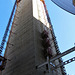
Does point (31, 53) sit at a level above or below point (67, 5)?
below

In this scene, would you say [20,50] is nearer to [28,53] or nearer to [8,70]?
[28,53]

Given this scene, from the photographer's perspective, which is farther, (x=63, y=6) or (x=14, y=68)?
(x=63, y=6)

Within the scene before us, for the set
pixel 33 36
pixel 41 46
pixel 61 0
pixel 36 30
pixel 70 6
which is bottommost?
pixel 41 46

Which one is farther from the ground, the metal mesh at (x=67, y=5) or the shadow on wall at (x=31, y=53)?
the metal mesh at (x=67, y=5)

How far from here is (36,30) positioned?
21516 mm

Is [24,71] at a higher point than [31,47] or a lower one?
lower

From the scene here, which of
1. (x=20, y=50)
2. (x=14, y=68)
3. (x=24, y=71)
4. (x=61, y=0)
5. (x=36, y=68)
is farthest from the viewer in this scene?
(x=61, y=0)

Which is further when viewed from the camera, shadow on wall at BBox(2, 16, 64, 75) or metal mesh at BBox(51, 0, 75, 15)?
metal mesh at BBox(51, 0, 75, 15)

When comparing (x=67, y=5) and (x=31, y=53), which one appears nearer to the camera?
(x=31, y=53)

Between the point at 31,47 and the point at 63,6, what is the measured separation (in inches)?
459

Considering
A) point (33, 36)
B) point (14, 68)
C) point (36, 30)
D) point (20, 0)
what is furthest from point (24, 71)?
point (20, 0)

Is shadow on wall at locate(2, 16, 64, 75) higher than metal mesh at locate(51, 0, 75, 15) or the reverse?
the reverse

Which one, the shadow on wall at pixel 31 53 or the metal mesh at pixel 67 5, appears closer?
the shadow on wall at pixel 31 53

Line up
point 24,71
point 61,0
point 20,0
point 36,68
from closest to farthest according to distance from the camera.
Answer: point 36,68 < point 24,71 < point 61,0 < point 20,0
